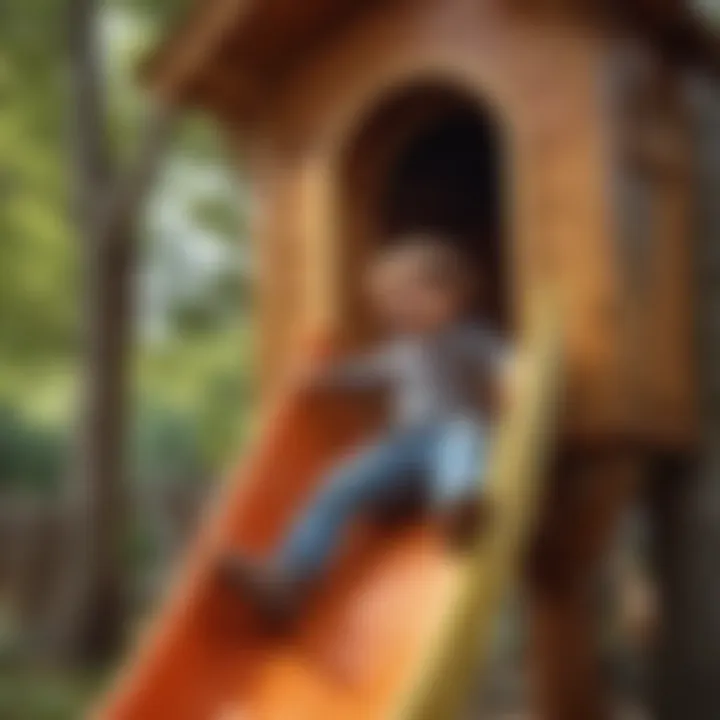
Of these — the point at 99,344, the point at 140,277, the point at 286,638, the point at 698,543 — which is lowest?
the point at 286,638

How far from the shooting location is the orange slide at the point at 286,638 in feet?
6.88

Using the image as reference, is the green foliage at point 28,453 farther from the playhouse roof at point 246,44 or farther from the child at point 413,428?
the child at point 413,428

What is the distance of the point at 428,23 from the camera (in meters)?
2.71

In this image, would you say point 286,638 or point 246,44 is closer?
point 286,638

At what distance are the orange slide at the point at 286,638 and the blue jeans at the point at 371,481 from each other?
0.07 meters

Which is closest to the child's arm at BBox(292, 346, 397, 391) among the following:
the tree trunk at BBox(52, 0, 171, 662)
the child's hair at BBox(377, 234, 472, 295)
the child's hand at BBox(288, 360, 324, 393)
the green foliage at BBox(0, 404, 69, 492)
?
the child's hand at BBox(288, 360, 324, 393)

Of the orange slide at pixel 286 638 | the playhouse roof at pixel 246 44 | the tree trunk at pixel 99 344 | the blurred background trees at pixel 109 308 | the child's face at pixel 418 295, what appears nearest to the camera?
the orange slide at pixel 286 638

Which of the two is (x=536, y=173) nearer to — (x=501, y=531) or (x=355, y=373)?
(x=355, y=373)

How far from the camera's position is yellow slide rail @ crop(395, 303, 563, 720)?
74.5 inches

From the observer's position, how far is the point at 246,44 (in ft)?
9.39

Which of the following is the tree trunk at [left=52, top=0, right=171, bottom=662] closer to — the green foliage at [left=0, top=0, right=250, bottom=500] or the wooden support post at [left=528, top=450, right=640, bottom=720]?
the green foliage at [left=0, top=0, right=250, bottom=500]

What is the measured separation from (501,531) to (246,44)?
1.13 meters

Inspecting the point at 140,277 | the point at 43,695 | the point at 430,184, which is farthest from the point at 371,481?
the point at 140,277

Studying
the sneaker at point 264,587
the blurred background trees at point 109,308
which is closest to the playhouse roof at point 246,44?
the sneaker at point 264,587
